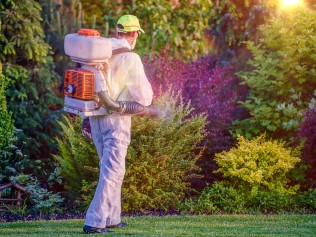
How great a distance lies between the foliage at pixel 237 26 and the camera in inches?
576

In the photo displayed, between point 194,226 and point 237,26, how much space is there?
677cm

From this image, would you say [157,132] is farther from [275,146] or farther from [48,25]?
[48,25]

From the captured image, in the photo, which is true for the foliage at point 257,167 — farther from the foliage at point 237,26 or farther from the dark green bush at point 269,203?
the foliage at point 237,26

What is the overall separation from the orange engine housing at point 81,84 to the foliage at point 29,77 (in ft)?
13.3

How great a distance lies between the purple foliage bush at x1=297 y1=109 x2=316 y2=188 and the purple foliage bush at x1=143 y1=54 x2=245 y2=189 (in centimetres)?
120

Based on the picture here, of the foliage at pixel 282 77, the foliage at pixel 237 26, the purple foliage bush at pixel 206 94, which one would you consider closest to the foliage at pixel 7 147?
the purple foliage bush at pixel 206 94

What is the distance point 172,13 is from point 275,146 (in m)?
7.74

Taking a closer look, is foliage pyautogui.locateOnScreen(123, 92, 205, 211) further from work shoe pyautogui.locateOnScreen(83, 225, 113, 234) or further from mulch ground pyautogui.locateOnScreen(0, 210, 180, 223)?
work shoe pyautogui.locateOnScreen(83, 225, 113, 234)

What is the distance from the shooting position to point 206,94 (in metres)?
12.0

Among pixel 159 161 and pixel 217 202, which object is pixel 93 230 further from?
pixel 217 202

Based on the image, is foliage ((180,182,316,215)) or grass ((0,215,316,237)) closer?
grass ((0,215,316,237))

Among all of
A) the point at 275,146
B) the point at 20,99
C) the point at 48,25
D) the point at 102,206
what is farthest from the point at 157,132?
the point at 48,25

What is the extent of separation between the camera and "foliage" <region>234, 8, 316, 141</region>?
1201 cm

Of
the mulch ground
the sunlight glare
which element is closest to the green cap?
the mulch ground
